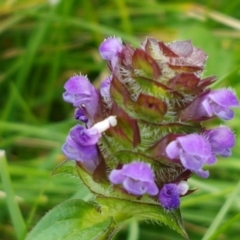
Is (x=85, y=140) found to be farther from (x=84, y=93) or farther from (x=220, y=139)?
(x=220, y=139)

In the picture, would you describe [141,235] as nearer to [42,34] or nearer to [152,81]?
[42,34]

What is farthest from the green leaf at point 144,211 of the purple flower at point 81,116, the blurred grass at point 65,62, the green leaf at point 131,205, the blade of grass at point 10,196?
the blurred grass at point 65,62

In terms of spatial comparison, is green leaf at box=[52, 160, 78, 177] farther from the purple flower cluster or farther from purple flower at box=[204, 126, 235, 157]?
purple flower at box=[204, 126, 235, 157]

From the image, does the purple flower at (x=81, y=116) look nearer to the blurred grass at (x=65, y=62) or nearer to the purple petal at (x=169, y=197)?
the purple petal at (x=169, y=197)

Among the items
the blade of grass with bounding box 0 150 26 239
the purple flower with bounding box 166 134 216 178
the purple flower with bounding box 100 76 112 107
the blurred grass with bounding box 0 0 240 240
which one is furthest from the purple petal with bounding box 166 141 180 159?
the blurred grass with bounding box 0 0 240 240

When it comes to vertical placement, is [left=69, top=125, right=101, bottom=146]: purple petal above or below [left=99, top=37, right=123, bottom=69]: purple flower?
below

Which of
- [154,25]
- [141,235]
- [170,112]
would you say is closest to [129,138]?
[170,112]
